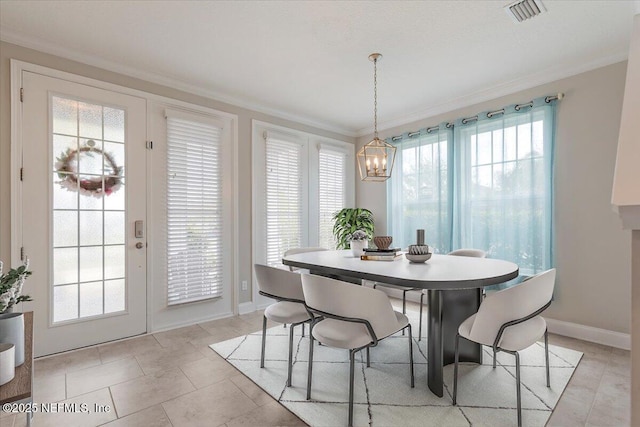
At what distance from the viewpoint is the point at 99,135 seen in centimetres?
305

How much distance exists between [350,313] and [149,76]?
10.2 feet

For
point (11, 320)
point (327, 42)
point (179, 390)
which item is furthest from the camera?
point (327, 42)

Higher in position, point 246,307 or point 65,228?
point 65,228

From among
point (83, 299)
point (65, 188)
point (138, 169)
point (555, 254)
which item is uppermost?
point (138, 169)

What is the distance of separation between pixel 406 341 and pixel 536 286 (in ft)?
4.92

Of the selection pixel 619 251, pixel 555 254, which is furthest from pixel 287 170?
pixel 619 251

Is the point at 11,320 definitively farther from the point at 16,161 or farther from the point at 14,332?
the point at 16,161

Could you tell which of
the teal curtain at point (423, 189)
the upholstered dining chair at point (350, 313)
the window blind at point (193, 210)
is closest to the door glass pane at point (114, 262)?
the window blind at point (193, 210)

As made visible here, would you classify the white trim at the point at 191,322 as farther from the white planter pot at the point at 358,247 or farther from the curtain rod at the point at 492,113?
the curtain rod at the point at 492,113

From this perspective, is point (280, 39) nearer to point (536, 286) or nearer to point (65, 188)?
point (65, 188)

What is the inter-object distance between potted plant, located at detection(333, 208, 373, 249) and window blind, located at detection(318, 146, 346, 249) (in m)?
0.16

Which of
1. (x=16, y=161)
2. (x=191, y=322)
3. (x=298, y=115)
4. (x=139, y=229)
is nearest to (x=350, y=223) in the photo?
(x=298, y=115)

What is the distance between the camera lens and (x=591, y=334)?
300 centimetres

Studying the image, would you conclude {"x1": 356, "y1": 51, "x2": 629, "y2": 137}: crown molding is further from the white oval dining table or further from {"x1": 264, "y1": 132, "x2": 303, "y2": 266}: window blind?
the white oval dining table
